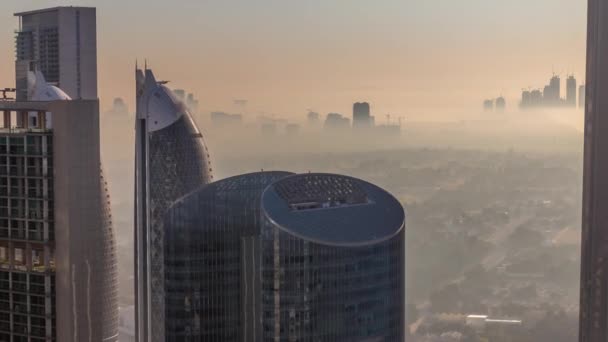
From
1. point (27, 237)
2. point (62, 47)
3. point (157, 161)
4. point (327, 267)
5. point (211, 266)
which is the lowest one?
point (211, 266)

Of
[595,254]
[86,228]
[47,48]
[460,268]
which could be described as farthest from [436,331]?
[47,48]

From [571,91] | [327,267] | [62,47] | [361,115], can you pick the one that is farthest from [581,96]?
[62,47]

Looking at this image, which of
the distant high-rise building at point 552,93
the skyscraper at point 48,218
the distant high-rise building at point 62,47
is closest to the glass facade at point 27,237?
the skyscraper at point 48,218

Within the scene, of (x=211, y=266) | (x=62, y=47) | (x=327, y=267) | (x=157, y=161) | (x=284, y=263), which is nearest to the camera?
(x=284, y=263)

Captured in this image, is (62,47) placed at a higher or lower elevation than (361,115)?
higher

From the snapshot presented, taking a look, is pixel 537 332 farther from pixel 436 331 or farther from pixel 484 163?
pixel 484 163

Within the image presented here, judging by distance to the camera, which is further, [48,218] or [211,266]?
[211,266]

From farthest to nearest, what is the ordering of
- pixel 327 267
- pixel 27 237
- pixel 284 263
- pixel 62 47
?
pixel 62 47
pixel 327 267
pixel 284 263
pixel 27 237

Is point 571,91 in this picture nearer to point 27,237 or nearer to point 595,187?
point 595,187
